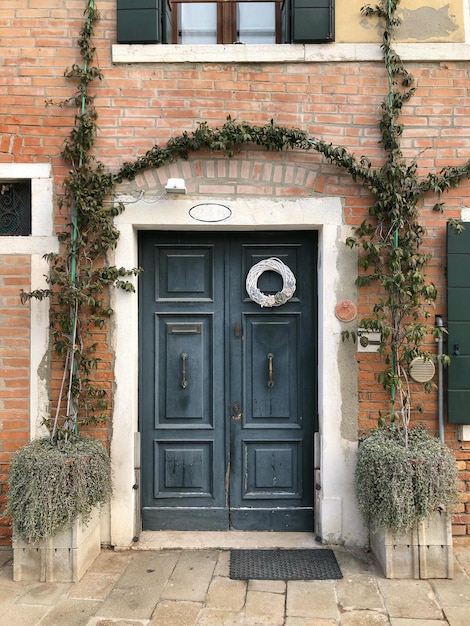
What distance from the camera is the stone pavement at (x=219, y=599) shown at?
3.03m

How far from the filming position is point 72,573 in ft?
11.4

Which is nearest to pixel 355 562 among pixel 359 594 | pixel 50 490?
pixel 359 594

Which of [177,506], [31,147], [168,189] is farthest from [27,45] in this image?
[177,506]

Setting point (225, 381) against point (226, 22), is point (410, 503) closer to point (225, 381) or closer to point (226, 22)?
point (225, 381)

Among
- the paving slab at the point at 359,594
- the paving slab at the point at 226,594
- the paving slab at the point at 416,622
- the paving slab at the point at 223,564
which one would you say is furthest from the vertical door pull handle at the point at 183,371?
the paving slab at the point at 416,622

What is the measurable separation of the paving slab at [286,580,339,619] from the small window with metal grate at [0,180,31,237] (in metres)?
3.22

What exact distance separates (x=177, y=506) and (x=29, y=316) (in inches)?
74.5

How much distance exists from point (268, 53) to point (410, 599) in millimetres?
3892

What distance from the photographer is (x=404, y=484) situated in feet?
11.0

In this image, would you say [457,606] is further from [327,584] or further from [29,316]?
[29,316]

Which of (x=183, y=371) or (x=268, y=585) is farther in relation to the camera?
(x=183, y=371)

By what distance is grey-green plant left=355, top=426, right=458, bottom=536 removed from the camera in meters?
3.36

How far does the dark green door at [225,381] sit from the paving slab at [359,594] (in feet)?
2.65

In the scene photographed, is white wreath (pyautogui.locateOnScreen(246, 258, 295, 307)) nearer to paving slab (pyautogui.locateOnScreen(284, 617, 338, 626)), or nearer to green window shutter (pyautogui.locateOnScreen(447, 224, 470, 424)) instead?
green window shutter (pyautogui.locateOnScreen(447, 224, 470, 424))
